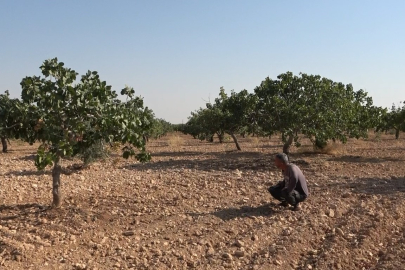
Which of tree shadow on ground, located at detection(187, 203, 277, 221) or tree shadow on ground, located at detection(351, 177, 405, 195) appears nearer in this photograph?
tree shadow on ground, located at detection(187, 203, 277, 221)

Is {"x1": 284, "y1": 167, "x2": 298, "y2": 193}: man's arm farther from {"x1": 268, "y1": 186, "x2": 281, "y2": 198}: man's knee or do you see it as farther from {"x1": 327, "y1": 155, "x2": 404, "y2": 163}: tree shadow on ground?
{"x1": 327, "y1": 155, "x2": 404, "y2": 163}: tree shadow on ground

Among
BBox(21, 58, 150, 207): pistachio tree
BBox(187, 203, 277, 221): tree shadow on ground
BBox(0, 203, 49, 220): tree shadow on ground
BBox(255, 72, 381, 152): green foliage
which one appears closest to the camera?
BBox(21, 58, 150, 207): pistachio tree

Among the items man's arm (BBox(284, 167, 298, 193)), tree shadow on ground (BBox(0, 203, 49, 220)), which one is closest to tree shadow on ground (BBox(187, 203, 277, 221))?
man's arm (BBox(284, 167, 298, 193))

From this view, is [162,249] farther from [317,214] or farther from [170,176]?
[170,176]

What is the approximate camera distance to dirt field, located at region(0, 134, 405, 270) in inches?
195

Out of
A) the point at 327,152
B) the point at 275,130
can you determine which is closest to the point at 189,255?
the point at 275,130

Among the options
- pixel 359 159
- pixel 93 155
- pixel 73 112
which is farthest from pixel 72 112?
pixel 359 159

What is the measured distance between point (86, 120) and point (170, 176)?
521 centimetres

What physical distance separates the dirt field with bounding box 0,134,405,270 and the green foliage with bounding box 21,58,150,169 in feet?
4.05

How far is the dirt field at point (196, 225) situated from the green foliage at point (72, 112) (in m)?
1.23

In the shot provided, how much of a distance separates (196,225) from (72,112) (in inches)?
99.6

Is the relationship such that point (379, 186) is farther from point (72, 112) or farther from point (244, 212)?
point (72, 112)

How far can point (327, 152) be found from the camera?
Result: 18.0 metres

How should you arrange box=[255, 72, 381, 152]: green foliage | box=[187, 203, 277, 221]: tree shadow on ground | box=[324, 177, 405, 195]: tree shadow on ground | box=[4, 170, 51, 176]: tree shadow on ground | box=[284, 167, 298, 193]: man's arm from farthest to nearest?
1. box=[255, 72, 381, 152]: green foliage
2. box=[4, 170, 51, 176]: tree shadow on ground
3. box=[324, 177, 405, 195]: tree shadow on ground
4. box=[284, 167, 298, 193]: man's arm
5. box=[187, 203, 277, 221]: tree shadow on ground
